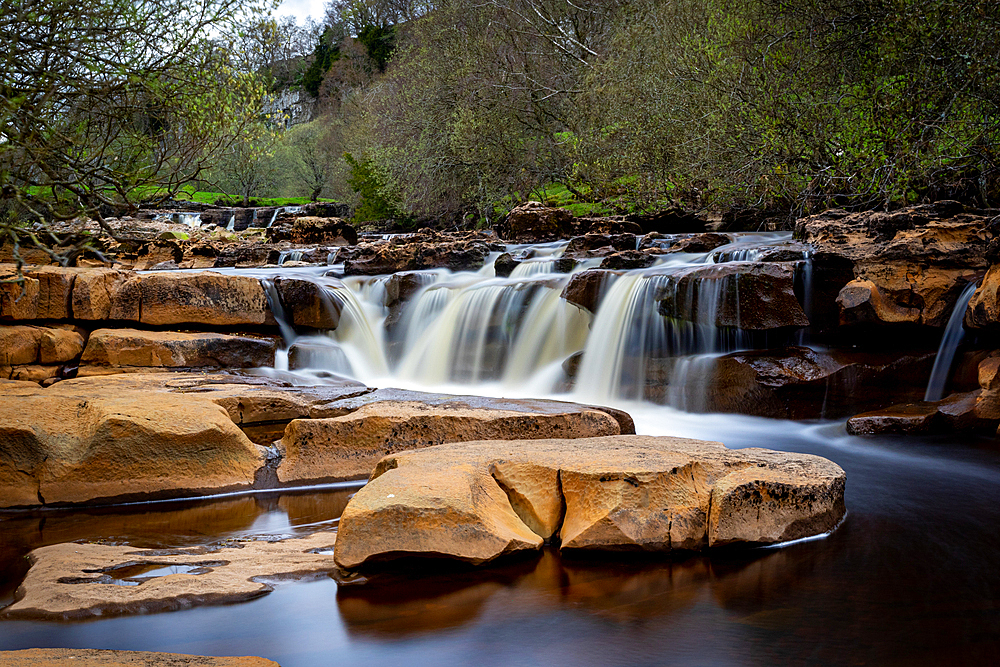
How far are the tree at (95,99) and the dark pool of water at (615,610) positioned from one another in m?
1.94

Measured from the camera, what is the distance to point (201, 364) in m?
9.05

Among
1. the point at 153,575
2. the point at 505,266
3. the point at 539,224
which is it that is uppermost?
the point at 539,224

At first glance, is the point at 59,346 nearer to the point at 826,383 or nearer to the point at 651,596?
the point at 651,596

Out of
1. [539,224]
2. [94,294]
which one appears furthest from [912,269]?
[539,224]

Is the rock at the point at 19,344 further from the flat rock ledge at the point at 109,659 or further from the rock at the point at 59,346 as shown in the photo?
the flat rock ledge at the point at 109,659

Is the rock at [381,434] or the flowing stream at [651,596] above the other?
the rock at [381,434]

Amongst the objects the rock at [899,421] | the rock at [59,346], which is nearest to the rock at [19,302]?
the rock at [59,346]

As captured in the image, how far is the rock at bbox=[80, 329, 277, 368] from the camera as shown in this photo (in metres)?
8.74

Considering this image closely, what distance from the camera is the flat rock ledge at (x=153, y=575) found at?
3.53 metres

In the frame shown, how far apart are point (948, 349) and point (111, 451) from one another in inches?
343

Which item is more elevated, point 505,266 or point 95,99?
point 95,99

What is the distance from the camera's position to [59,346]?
340 inches

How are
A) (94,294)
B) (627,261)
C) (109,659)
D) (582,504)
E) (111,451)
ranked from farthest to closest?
(627,261)
(94,294)
(111,451)
(582,504)
(109,659)

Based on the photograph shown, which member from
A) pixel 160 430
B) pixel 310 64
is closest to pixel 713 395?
pixel 160 430
